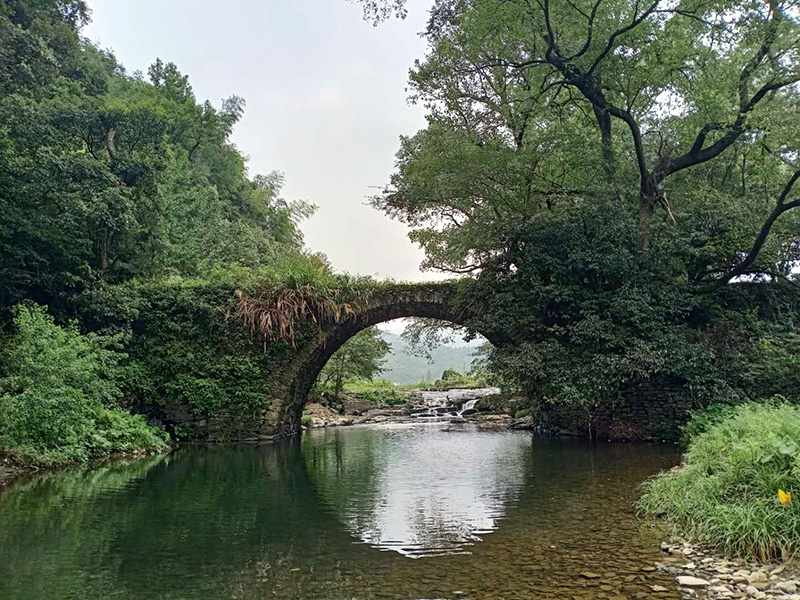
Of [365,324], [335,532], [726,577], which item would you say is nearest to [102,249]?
[365,324]

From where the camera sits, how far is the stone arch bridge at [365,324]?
13516mm

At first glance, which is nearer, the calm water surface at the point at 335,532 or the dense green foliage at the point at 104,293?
the calm water surface at the point at 335,532

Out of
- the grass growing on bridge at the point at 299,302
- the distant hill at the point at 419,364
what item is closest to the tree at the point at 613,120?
the grass growing on bridge at the point at 299,302

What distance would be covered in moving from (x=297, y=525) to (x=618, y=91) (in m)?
11.8

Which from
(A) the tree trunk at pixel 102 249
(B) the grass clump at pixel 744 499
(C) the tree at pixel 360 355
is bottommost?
(B) the grass clump at pixel 744 499

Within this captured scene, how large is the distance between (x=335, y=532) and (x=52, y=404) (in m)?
6.28

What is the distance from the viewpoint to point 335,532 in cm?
486

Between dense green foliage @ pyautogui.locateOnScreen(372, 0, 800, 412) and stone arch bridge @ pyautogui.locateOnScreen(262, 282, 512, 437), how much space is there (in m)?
0.76

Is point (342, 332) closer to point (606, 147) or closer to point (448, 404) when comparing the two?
point (606, 147)

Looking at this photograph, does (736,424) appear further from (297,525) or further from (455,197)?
(455,197)

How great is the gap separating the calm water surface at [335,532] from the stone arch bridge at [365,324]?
14.4ft

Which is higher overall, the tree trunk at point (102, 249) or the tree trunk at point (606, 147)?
the tree trunk at point (606, 147)

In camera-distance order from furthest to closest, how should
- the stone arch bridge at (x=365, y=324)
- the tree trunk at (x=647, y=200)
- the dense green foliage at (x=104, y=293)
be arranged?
the stone arch bridge at (x=365, y=324), the tree trunk at (x=647, y=200), the dense green foliage at (x=104, y=293)

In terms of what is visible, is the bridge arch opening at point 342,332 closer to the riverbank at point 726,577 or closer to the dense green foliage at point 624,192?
the dense green foliage at point 624,192
